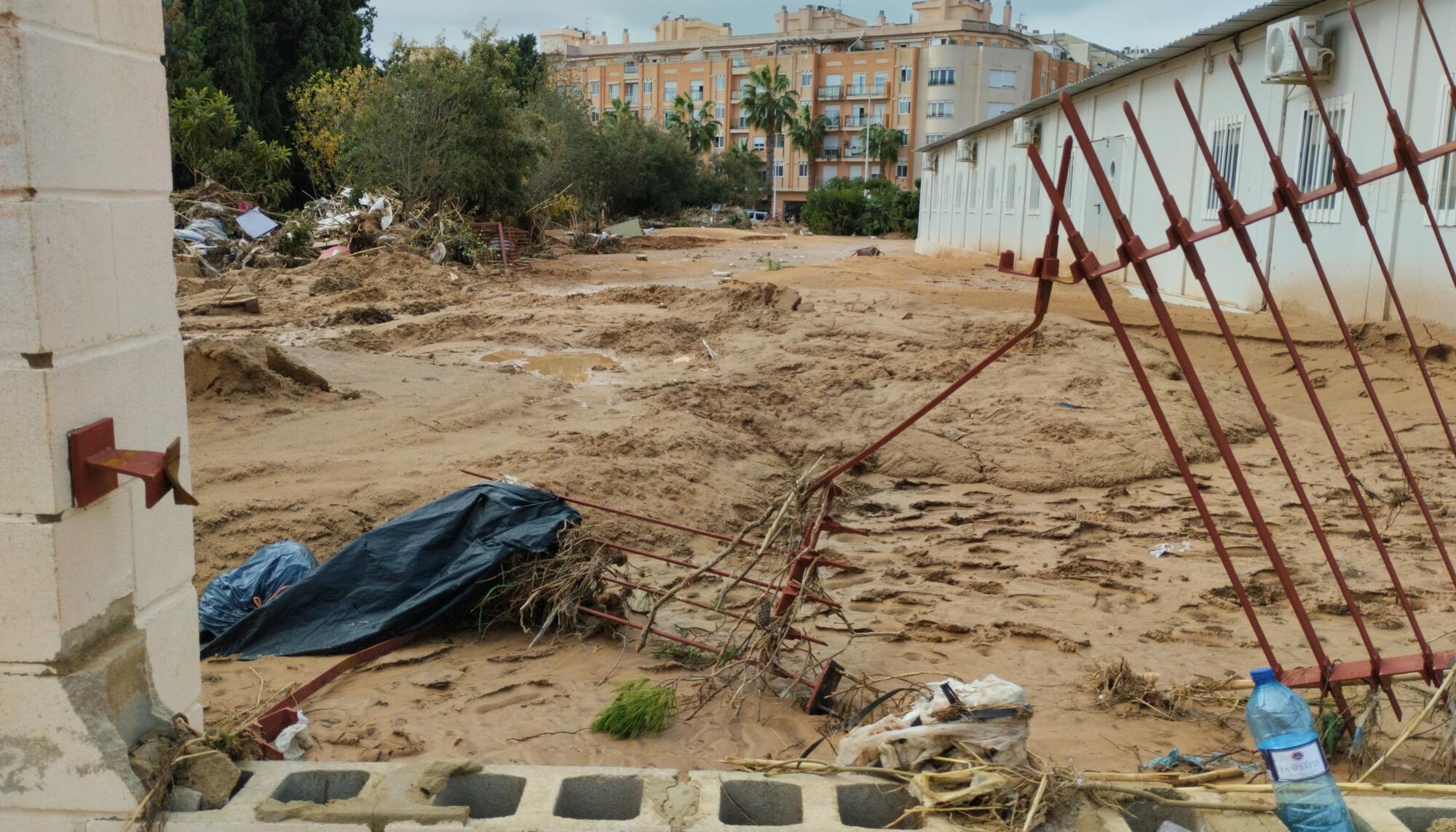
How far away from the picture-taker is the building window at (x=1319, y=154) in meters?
11.6

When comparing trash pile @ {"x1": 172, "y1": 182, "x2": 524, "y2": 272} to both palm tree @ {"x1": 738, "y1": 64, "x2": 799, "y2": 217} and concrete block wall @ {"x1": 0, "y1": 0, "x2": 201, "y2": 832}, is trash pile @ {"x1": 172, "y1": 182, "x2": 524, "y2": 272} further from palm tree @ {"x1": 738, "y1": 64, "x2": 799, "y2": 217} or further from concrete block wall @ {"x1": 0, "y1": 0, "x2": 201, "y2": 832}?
palm tree @ {"x1": 738, "y1": 64, "x2": 799, "y2": 217}

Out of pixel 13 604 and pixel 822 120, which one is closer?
pixel 13 604

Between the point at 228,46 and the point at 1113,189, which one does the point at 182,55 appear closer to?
the point at 228,46

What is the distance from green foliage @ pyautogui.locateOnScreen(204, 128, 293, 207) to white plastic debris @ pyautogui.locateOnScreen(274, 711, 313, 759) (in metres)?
23.0

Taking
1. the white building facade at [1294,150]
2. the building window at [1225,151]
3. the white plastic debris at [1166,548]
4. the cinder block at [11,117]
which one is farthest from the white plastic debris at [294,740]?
the building window at [1225,151]

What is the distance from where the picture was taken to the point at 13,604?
7.69 feet

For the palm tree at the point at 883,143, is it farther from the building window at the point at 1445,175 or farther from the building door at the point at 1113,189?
the building window at the point at 1445,175

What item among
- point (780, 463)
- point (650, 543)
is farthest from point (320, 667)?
point (780, 463)

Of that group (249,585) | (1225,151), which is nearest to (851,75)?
(1225,151)

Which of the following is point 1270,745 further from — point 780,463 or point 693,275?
point 693,275

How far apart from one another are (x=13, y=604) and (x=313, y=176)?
30.6 meters

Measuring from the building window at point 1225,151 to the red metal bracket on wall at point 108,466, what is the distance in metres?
13.3

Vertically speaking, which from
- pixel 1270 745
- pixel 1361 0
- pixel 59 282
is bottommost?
pixel 1270 745

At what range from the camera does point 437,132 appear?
2377cm
